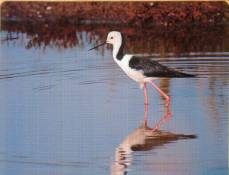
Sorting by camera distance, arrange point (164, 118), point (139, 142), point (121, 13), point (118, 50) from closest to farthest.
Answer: point (139, 142) → point (164, 118) → point (118, 50) → point (121, 13)

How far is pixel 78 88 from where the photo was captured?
6418 mm

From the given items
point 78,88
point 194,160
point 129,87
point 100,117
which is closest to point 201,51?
point 129,87

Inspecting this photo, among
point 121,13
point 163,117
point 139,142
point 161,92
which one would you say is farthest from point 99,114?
point 121,13

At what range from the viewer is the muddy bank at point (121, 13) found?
6.40m

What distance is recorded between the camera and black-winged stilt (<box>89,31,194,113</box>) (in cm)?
618

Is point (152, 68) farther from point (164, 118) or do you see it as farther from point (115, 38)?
point (164, 118)

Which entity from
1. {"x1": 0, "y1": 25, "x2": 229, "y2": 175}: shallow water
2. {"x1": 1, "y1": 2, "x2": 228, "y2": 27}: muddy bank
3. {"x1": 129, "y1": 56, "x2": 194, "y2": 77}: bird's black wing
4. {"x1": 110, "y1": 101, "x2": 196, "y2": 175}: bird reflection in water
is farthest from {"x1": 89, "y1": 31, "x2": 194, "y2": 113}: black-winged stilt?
{"x1": 110, "y1": 101, "x2": 196, "y2": 175}: bird reflection in water

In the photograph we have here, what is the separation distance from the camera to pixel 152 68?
6.20 metres

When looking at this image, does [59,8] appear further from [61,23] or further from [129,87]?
[129,87]

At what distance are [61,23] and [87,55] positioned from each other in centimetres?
59

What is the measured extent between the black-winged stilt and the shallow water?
162mm

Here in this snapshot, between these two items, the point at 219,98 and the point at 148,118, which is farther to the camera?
the point at 219,98

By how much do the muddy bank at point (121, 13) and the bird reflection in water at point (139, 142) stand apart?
1.16 meters

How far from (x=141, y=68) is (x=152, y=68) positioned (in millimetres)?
87
